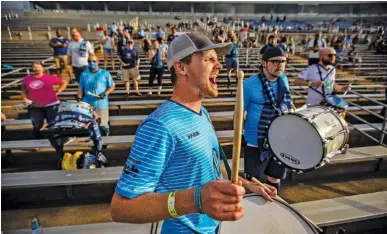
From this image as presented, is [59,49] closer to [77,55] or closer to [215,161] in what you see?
[77,55]

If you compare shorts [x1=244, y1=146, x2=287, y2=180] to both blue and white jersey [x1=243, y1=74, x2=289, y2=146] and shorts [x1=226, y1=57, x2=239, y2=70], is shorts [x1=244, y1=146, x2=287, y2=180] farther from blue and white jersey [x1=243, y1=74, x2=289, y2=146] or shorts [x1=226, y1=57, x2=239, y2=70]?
shorts [x1=226, y1=57, x2=239, y2=70]

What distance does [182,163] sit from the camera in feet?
4.44

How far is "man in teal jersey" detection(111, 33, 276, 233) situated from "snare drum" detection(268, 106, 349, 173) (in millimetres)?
1699

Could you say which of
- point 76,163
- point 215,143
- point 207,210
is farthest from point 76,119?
point 207,210

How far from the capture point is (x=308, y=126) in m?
2.95

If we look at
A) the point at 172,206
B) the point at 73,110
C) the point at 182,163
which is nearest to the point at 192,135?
the point at 182,163

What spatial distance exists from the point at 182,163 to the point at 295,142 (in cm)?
212

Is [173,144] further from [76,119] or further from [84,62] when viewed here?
[84,62]

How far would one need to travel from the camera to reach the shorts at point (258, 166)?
3580 millimetres

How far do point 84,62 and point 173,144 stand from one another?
24.7ft

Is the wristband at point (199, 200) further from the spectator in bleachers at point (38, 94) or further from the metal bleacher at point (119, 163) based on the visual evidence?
the spectator in bleachers at point (38, 94)

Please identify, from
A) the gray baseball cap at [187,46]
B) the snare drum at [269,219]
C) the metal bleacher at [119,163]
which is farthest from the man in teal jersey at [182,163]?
the metal bleacher at [119,163]

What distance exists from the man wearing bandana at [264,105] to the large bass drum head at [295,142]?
0.50 feet

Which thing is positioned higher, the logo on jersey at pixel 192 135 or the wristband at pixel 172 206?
the logo on jersey at pixel 192 135
